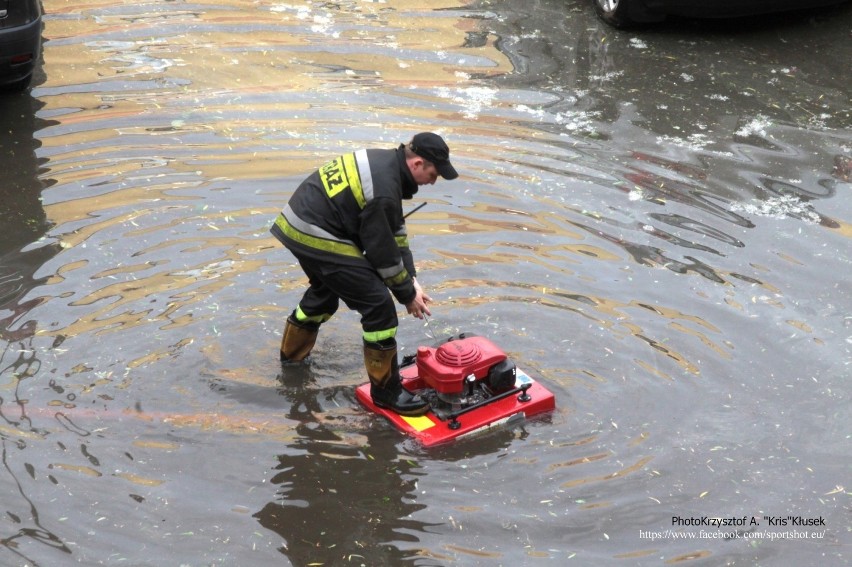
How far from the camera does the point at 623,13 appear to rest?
11461 millimetres

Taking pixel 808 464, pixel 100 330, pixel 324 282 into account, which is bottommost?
pixel 808 464

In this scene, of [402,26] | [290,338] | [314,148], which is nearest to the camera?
[290,338]

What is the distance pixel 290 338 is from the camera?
635cm

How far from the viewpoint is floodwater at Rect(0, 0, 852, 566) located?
517 cm

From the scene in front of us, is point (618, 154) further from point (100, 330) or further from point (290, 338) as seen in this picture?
point (100, 330)

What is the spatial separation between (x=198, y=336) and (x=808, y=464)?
153 inches

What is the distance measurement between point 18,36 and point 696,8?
23.2 feet

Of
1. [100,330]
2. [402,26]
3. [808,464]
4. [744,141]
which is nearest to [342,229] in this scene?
[100,330]

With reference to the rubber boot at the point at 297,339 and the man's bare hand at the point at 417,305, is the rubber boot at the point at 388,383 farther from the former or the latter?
the rubber boot at the point at 297,339

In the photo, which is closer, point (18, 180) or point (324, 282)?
point (324, 282)

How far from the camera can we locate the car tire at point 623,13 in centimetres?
1131

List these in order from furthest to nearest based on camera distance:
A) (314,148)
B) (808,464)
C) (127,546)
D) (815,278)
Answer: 1. (314,148)
2. (815,278)
3. (808,464)
4. (127,546)

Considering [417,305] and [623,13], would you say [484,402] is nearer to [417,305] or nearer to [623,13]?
[417,305]

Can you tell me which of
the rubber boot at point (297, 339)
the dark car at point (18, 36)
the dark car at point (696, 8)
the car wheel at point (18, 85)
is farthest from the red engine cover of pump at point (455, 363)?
the dark car at point (696, 8)
